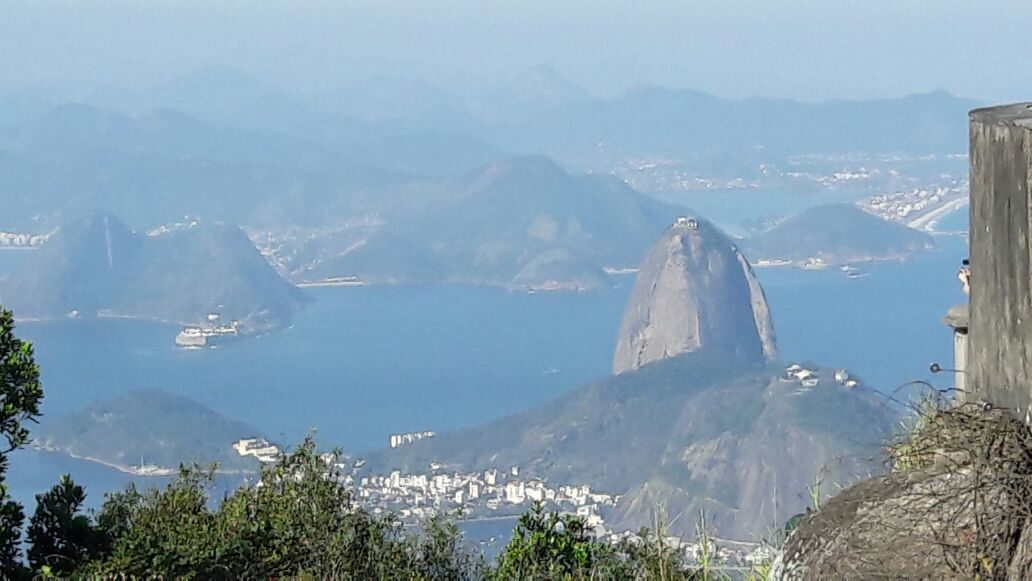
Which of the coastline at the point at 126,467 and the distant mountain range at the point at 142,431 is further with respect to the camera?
the distant mountain range at the point at 142,431

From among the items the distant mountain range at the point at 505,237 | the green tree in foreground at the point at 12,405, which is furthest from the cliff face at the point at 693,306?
the green tree in foreground at the point at 12,405

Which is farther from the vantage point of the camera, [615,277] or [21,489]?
[615,277]

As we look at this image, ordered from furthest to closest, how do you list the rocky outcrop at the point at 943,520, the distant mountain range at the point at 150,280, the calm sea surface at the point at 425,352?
the distant mountain range at the point at 150,280, the calm sea surface at the point at 425,352, the rocky outcrop at the point at 943,520

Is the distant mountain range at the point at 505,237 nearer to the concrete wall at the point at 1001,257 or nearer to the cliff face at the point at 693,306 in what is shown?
the cliff face at the point at 693,306

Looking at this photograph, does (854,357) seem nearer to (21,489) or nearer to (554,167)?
(21,489)

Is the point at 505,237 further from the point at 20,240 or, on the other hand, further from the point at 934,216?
the point at 20,240

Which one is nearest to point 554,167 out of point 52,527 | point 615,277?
point 615,277

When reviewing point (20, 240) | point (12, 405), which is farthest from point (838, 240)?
point (12, 405)
